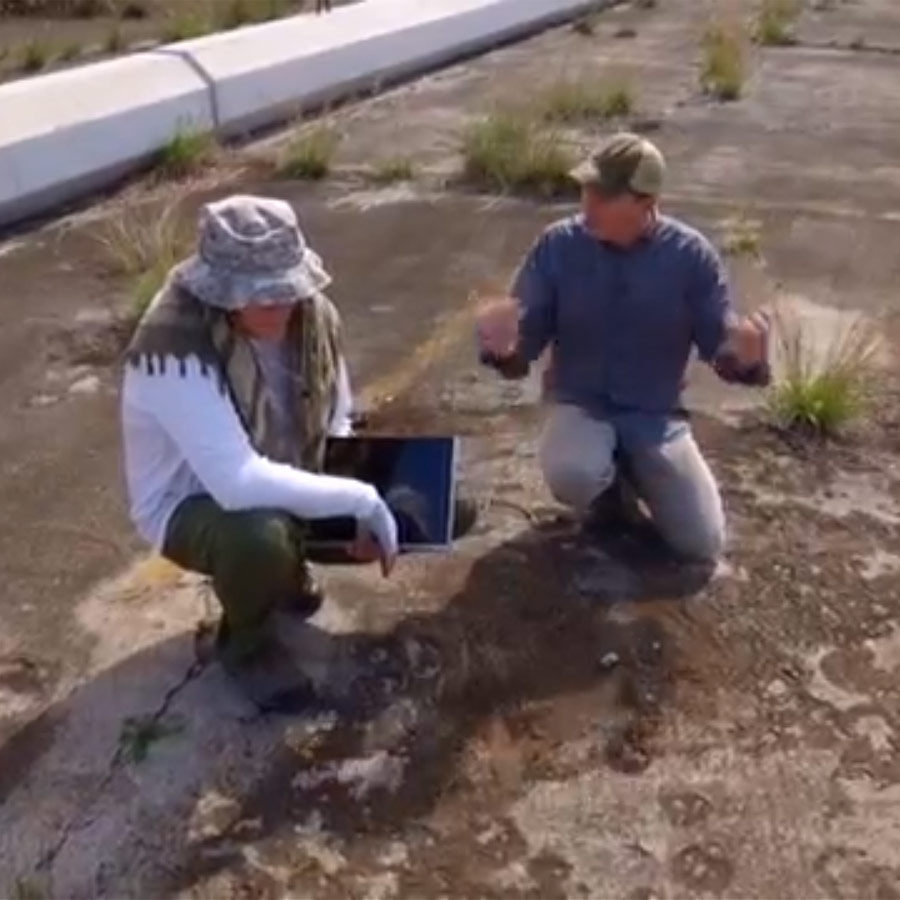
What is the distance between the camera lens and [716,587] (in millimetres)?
4422

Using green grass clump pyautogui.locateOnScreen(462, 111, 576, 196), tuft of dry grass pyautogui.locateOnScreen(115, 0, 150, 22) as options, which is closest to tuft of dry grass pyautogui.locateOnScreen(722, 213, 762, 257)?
green grass clump pyautogui.locateOnScreen(462, 111, 576, 196)

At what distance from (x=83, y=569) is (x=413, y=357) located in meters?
1.79

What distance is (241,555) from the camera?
3.71 m

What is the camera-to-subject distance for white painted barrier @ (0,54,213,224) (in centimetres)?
779

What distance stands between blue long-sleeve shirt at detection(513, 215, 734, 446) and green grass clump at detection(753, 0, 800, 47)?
29.7 ft

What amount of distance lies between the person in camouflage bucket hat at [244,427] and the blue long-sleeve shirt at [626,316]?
2.35ft

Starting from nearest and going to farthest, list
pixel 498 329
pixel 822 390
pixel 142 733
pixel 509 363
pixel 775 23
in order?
pixel 142 733 < pixel 498 329 < pixel 509 363 < pixel 822 390 < pixel 775 23

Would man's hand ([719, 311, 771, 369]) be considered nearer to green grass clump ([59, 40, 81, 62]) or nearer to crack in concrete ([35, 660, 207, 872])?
crack in concrete ([35, 660, 207, 872])

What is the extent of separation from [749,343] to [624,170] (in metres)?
0.49

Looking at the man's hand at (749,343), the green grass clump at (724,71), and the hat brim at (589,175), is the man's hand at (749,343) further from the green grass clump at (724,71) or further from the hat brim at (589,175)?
the green grass clump at (724,71)

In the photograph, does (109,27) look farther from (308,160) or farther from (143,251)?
(143,251)

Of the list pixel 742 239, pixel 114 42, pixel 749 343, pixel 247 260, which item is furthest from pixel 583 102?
pixel 247 260

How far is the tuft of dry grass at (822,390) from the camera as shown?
5.29 metres

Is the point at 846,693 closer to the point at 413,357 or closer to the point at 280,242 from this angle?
the point at 280,242
